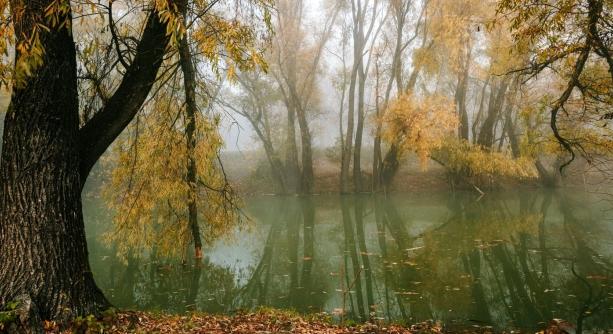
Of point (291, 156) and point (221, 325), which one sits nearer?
point (221, 325)

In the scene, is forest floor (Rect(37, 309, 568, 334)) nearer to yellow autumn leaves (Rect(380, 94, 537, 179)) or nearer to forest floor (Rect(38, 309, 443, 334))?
forest floor (Rect(38, 309, 443, 334))

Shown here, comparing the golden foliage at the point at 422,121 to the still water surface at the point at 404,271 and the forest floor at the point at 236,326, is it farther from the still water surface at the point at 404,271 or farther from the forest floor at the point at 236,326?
the forest floor at the point at 236,326

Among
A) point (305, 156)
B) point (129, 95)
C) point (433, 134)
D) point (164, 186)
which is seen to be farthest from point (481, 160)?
point (129, 95)

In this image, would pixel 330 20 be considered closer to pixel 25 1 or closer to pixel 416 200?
pixel 416 200

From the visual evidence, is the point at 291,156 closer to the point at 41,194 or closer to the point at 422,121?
the point at 422,121

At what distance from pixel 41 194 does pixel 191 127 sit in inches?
170

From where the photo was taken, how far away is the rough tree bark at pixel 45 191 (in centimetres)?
447

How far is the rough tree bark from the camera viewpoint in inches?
176

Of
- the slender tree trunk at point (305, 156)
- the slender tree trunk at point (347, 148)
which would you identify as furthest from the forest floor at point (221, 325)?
the slender tree trunk at point (305, 156)

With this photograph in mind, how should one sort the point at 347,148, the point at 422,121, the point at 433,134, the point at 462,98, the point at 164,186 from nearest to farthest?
the point at 164,186, the point at 422,121, the point at 433,134, the point at 462,98, the point at 347,148

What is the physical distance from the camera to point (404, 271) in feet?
32.3

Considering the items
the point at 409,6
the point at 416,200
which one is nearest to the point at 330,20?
the point at 409,6

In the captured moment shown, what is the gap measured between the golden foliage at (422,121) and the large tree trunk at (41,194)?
64.8ft

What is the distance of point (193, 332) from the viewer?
5.08 metres
